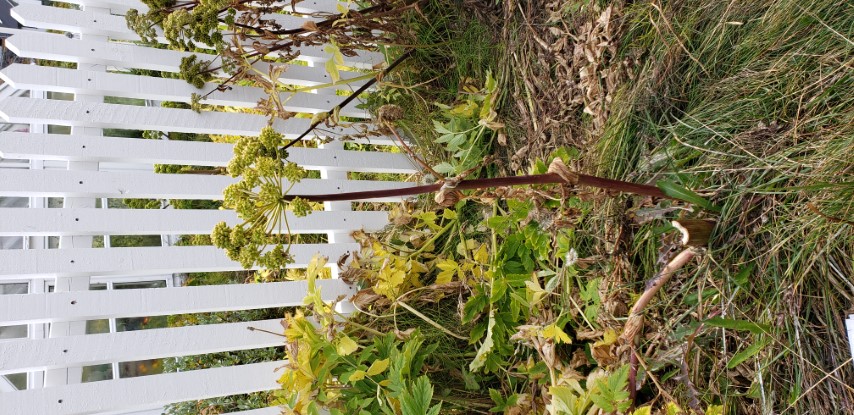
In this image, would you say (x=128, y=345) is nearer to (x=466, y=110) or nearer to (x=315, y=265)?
(x=315, y=265)

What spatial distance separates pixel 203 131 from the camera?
2314 mm

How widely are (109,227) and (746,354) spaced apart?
5.95ft

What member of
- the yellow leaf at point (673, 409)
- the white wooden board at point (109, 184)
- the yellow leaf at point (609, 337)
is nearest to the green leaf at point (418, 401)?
the yellow leaf at point (609, 337)

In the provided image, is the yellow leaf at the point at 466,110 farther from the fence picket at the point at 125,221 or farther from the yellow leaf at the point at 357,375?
the yellow leaf at the point at 357,375

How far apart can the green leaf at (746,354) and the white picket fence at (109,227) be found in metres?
1.44

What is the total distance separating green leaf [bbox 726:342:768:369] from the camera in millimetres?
1197

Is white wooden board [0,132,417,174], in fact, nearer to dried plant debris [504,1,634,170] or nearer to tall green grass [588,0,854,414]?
dried plant debris [504,1,634,170]

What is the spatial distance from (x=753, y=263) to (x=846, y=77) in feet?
1.26

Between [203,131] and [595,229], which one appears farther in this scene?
[203,131]

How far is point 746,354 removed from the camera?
120 cm

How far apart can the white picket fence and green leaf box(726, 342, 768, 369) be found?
4.74 ft

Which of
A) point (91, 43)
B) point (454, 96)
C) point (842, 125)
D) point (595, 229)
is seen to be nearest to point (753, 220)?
point (842, 125)

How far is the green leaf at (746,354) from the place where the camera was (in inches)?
47.1

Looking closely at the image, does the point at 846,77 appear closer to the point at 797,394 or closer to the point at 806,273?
the point at 806,273
